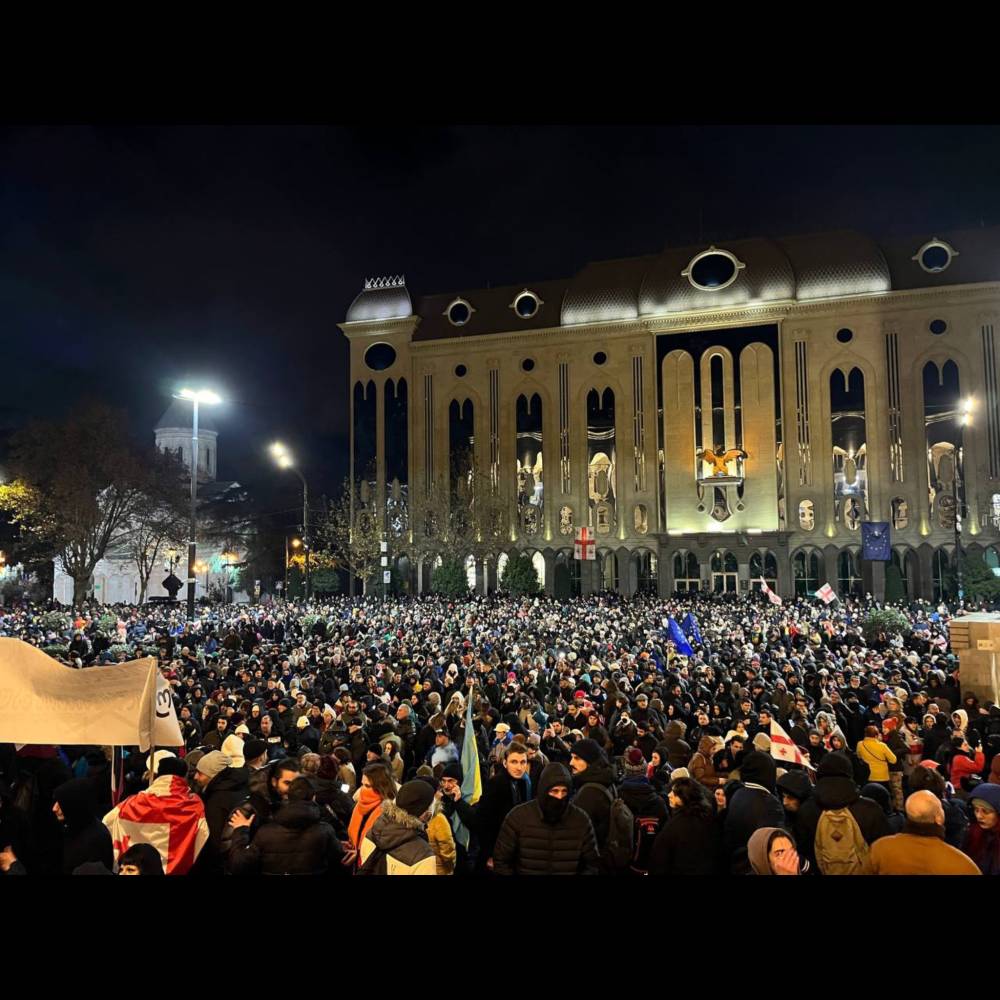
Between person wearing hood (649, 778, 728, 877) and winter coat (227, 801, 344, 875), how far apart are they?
1.96m

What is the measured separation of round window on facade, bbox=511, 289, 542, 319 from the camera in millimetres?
55094

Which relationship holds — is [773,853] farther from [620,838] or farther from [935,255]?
[935,255]

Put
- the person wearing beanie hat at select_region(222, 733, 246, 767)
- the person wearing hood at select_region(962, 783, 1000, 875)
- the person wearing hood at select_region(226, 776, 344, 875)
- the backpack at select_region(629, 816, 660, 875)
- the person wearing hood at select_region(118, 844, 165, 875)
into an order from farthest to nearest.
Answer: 1. the person wearing beanie hat at select_region(222, 733, 246, 767)
2. the backpack at select_region(629, 816, 660, 875)
3. the person wearing hood at select_region(962, 783, 1000, 875)
4. the person wearing hood at select_region(226, 776, 344, 875)
5. the person wearing hood at select_region(118, 844, 165, 875)

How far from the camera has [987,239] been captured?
46.8 meters

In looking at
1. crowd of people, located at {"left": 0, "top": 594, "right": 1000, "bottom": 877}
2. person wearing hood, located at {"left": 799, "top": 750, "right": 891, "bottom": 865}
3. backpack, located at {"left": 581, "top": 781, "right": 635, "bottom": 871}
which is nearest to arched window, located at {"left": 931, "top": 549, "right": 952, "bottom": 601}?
crowd of people, located at {"left": 0, "top": 594, "right": 1000, "bottom": 877}

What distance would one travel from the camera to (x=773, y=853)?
466 centimetres

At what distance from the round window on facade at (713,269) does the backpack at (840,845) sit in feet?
156

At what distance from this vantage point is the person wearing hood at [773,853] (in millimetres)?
4625

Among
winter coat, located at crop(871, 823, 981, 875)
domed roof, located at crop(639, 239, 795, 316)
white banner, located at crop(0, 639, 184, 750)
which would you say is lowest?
winter coat, located at crop(871, 823, 981, 875)

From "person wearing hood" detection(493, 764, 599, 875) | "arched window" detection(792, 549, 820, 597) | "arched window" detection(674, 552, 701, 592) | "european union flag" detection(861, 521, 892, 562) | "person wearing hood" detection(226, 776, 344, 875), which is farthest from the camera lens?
"arched window" detection(674, 552, 701, 592)

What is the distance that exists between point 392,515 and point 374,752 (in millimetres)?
47253

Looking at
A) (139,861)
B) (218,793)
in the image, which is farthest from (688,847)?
(218,793)

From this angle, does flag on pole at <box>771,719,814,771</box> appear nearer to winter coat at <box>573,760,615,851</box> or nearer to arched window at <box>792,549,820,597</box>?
winter coat at <box>573,760,615,851</box>

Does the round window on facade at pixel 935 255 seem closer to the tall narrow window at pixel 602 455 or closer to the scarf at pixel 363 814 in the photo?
the tall narrow window at pixel 602 455
